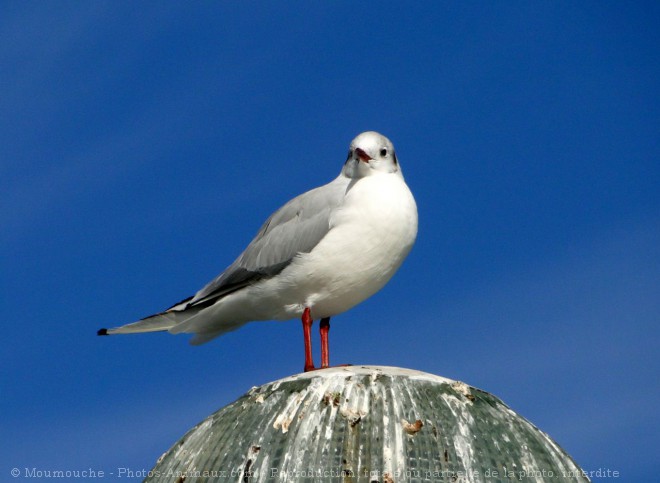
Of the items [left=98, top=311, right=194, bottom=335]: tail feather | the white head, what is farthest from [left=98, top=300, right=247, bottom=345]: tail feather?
the white head

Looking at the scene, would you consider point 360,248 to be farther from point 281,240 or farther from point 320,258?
point 281,240

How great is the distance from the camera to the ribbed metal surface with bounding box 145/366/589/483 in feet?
17.5

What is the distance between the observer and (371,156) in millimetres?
8352

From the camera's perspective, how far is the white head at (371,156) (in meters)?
8.36

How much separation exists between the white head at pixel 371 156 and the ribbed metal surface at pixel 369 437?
2.64m

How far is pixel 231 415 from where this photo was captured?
601 centimetres

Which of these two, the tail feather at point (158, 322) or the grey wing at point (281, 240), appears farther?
the tail feather at point (158, 322)

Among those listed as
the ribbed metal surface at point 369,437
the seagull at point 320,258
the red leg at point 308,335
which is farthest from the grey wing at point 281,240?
the ribbed metal surface at point 369,437

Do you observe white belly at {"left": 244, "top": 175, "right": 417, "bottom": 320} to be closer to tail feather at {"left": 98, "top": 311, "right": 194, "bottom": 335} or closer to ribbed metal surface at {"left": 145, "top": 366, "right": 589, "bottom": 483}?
tail feather at {"left": 98, "top": 311, "right": 194, "bottom": 335}

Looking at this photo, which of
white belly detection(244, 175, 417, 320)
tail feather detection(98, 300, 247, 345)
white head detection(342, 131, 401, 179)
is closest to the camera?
white belly detection(244, 175, 417, 320)

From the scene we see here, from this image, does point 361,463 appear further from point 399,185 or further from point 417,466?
point 399,185

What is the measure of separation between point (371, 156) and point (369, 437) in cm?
337

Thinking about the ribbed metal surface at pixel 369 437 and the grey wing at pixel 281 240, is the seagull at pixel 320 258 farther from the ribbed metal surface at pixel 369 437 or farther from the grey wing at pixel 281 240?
the ribbed metal surface at pixel 369 437

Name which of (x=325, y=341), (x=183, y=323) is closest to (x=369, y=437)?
(x=325, y=341)
